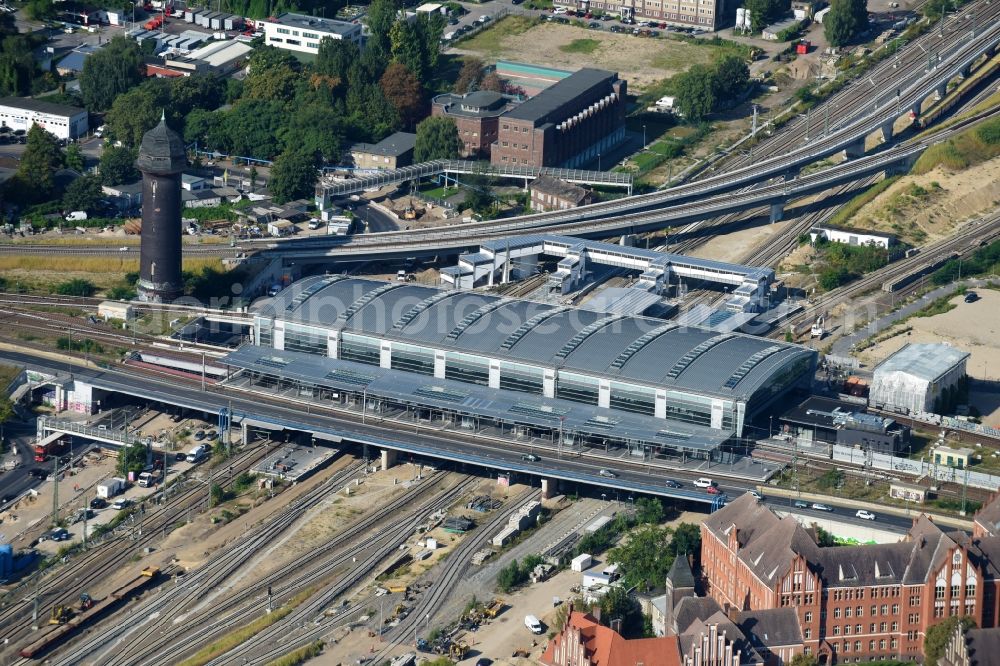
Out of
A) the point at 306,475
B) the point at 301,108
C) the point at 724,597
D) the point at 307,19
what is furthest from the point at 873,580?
the point at 307,19

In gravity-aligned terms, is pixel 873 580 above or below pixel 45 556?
above

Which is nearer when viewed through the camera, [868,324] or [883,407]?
[883,407]

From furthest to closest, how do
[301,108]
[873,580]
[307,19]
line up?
[307,19] → [301,108] → [873,580]

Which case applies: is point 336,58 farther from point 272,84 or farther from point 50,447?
point 50,447

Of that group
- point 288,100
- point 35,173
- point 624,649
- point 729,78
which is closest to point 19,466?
point 35,173

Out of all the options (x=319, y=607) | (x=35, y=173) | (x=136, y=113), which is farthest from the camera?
(x=136, y=113)

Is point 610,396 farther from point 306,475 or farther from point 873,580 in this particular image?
point 873,580

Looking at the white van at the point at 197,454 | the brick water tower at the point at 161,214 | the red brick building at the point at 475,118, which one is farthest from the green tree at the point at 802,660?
the red brick building at the point at 475,118
